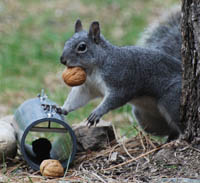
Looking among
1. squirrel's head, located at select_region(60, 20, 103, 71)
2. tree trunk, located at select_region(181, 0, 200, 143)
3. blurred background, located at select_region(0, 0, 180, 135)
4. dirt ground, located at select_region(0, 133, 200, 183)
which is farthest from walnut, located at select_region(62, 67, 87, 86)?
blurred background, located at select_region(0, 0, 180, 135)

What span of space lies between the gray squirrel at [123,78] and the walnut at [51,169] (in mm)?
265

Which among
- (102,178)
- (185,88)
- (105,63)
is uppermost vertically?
(105,63)

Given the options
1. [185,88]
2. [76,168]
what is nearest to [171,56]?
[185,88]

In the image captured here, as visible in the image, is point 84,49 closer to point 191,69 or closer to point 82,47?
point 82,47

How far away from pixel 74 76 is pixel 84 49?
0.15 metres

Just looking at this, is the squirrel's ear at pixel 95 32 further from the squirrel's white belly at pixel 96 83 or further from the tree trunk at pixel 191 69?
the tree trunk at pixel 191 69

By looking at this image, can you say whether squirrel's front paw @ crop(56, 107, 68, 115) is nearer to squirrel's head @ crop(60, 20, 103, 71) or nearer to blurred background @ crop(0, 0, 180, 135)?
squirrel's head @ crop(60, 20, 103, 71)

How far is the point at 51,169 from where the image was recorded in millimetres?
1785

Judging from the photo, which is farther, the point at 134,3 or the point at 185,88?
the point at 134,3

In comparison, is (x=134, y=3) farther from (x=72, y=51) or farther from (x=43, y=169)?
(x=43, y=169)

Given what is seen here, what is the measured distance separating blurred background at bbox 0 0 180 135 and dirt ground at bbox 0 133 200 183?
69 centimetres

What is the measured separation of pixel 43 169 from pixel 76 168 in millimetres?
165

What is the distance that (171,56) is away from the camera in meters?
2.34

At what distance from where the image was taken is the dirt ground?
1.71 meters
